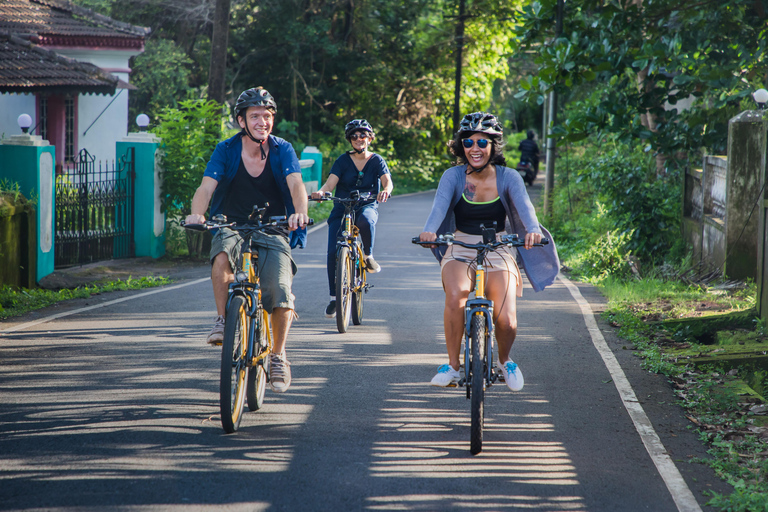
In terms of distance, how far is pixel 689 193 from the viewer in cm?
1402

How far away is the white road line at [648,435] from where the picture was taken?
4547 mm

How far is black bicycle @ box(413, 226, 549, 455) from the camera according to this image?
4957mm

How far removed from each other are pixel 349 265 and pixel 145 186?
7.02 metres

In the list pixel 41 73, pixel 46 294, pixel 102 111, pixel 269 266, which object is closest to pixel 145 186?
pixel 46 294

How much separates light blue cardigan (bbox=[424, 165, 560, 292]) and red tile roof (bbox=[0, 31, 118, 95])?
43.0 ft

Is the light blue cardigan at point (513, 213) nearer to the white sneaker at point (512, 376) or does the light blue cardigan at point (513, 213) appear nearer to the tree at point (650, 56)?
the white sneaker at point (512, 376)

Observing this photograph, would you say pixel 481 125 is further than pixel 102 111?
No

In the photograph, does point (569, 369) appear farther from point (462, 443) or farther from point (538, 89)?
point (538, 89)

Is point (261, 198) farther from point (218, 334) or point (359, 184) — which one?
point (359, 184)

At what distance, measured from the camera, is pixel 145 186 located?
47.2ft

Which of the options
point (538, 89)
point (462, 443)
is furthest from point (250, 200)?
point (538, 89)

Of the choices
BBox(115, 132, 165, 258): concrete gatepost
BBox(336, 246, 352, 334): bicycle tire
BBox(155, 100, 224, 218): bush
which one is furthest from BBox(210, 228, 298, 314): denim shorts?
BBox(115, 132, 165, 258): concrete gatepost

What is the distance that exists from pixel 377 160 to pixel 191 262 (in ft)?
20.2

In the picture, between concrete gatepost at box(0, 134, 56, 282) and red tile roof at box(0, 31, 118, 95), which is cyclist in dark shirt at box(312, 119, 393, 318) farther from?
red tile roof at box(0, 31, 118, 95)
